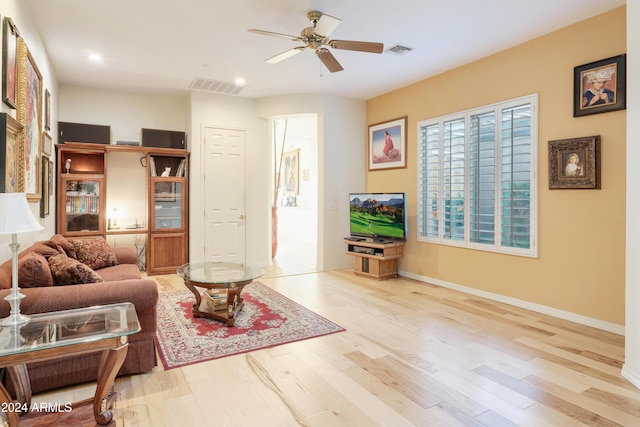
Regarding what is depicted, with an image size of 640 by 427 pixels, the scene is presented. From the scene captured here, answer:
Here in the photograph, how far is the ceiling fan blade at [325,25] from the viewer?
2911 millimetres

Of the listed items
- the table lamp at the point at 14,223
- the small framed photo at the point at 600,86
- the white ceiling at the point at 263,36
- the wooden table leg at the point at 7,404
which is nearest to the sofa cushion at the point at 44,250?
the table lamp at the point at 14,223

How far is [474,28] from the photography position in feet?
12.2

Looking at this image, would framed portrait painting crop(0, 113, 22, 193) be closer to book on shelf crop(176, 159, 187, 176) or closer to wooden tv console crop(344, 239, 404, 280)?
book on shelf crop(176, 159, 187, 176)

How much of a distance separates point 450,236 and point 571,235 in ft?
4.94

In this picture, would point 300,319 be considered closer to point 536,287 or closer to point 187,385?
point 187,385

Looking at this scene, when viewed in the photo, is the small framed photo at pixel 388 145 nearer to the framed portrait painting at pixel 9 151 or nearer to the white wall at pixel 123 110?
the white wall at pixel 123 110

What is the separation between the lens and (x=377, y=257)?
540 centimetres

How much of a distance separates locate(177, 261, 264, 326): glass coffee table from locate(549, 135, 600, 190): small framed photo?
318 centimetres

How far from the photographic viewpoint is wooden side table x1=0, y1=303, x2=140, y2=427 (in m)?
1.66

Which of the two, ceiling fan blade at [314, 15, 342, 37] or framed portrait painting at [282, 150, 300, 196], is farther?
framed portrait painting at [282, 150, 300, 196]

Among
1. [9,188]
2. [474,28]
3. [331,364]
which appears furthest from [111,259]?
[474,28]

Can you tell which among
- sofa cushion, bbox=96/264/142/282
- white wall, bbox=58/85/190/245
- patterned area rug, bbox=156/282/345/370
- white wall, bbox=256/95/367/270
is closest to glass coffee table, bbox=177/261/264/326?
patterned area rug, bbox=156/282/345/370

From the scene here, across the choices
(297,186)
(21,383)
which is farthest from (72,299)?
(297,186)

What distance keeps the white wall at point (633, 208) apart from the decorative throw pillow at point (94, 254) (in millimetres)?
4730
